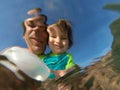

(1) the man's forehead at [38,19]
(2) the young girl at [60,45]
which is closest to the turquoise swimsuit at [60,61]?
(2) the young girl at [60,45]

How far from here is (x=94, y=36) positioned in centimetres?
102

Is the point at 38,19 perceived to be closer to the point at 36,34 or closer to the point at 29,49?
the point at 36,34

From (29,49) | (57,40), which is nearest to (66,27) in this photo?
(57,40)

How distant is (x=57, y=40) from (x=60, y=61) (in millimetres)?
60

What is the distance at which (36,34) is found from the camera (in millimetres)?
968

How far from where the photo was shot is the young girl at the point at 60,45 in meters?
0.93

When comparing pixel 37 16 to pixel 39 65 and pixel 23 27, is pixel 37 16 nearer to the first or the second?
pixel 23 27

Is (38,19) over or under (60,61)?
over

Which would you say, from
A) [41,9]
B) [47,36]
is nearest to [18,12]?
[41,9]

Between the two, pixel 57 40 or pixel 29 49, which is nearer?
pixel 29 49

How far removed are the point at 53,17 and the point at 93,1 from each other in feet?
0.45

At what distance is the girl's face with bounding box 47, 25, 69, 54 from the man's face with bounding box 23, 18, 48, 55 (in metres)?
0.02

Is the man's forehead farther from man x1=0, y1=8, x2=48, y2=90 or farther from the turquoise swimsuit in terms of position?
the turquoise swimsuit

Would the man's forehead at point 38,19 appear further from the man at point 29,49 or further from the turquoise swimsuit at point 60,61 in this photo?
the turquoise swimsuit at point 60,61
